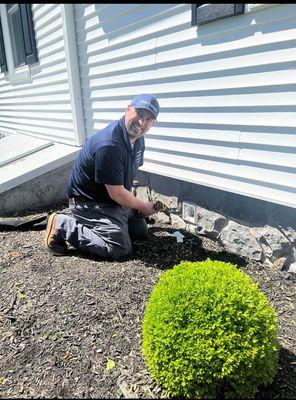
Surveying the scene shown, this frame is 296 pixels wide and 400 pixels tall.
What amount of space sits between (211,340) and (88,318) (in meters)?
1.00

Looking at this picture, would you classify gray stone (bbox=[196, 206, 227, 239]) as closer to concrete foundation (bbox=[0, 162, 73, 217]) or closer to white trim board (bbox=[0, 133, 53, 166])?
concrete foundation (bbox=[0, 162, 73, 217])

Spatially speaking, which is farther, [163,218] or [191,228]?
[163,218]

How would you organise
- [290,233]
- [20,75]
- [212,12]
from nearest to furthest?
[290,233] < [212,12] < [20,75]

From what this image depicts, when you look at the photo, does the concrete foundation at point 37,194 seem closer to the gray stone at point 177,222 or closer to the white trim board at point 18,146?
the white trim board at point 18,146

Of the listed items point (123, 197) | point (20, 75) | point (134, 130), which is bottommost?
point (123, 197)

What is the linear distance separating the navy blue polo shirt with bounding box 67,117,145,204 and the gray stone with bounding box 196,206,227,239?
812mm

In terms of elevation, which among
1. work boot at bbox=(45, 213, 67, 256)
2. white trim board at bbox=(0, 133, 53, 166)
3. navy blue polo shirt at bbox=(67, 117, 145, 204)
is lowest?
work boot at bbox=(45, 213, 67, 256)

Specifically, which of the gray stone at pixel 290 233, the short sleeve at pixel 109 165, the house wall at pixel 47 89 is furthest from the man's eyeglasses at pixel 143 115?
the house wall at pixel 47 89

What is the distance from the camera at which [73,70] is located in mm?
5027

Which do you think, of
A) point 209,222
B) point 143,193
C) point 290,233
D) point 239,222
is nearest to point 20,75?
point 143,193

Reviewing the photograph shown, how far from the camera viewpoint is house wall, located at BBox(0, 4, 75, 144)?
5.36 m

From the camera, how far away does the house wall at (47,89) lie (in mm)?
5355

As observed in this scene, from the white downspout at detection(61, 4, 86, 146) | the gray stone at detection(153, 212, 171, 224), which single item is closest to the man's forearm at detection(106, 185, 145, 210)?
the gray stone at detection(153, 212, 171, 224)

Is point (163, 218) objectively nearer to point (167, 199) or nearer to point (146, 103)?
point (167, 199)
